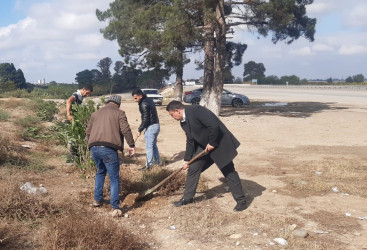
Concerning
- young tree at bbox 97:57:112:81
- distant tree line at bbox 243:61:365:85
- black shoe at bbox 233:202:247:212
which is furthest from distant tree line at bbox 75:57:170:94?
black shoe at bbox 233:202:247:212

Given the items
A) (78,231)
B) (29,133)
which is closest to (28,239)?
(78,231)

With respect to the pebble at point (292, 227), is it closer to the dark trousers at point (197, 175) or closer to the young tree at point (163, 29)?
the dark trousers at point (197, 175)

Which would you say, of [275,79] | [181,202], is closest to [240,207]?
[181,202]

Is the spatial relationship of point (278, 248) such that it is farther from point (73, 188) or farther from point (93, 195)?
point (73, 188)

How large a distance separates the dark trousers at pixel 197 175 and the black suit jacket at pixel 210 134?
0.19 metres

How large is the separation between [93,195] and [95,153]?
3.29 feet

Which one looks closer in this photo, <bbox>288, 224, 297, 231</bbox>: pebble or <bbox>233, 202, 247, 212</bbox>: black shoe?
<bbox>288, 224, 297, 231</bbox>: pebble

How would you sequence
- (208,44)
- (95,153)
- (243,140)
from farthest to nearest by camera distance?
(208,44)
(243,140)
(95,153)

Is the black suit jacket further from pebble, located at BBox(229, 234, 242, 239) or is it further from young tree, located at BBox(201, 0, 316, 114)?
young tree, located at BBox(201, 0, 316, 114)

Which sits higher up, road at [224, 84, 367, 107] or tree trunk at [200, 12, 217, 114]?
tree trunk at [200, 12, 217, 114]

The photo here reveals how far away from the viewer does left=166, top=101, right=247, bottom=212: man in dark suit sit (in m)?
5.32

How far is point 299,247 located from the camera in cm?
427

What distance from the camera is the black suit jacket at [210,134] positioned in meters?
5.29

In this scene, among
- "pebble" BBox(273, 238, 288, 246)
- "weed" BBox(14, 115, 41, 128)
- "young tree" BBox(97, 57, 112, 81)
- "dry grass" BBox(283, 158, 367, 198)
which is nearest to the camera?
"pebble" BBox(273, 238, 288, 246)
